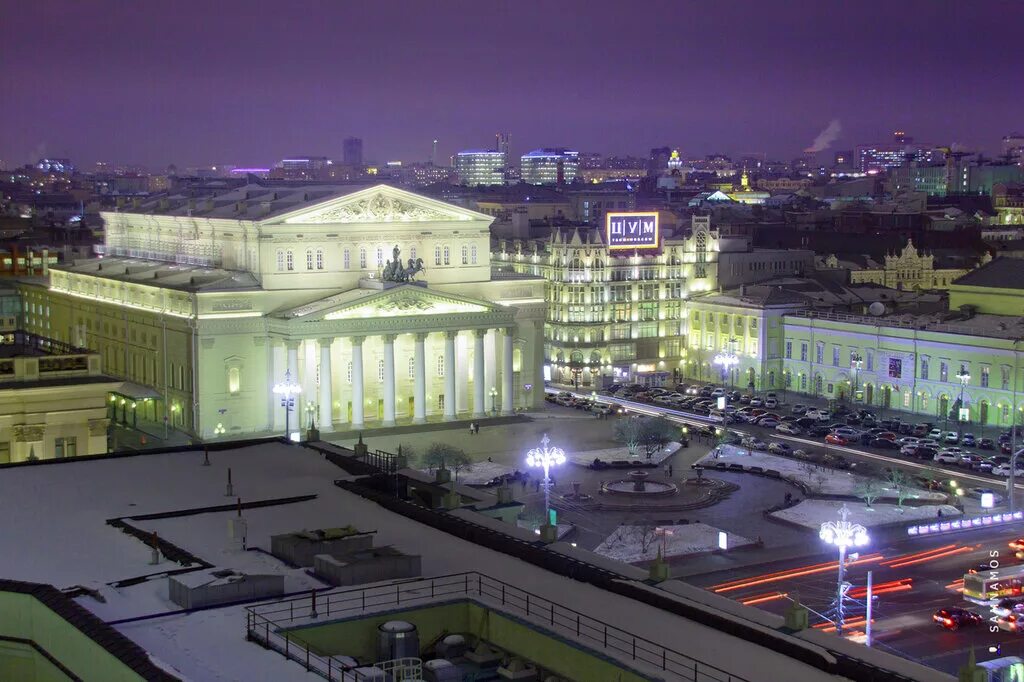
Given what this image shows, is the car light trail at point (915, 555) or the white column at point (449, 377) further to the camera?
the white column at point (449, 377)

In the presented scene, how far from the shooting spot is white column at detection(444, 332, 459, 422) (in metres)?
89.3

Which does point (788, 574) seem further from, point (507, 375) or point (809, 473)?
point (507, 375)

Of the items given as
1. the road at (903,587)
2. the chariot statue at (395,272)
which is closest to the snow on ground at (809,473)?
the road at (903,587)

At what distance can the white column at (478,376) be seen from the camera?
9075cm

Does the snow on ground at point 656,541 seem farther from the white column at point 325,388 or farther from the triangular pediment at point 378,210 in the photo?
the triangular pediment at point 378,210

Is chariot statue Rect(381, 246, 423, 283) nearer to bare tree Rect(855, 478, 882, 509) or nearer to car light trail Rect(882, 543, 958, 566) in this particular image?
bare tree Rect(855, 478, 882, 509)

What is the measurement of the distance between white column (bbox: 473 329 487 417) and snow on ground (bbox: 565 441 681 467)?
12346 mm

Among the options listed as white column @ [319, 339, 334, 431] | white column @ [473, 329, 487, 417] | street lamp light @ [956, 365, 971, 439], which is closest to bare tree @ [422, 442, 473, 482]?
white column @ [319, 339, 334, 431]

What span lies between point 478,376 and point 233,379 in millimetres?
15134

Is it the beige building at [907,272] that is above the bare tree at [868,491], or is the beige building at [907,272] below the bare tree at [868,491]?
above

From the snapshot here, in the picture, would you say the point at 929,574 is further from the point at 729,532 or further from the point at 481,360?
the point at 481,360

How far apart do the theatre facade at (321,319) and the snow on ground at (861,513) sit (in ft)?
96.0

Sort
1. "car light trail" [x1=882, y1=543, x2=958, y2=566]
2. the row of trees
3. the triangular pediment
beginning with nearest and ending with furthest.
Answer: "car light trail" [x1=882, y1=543, x2=958, y2=566]
the row of trees
the triangular pediment

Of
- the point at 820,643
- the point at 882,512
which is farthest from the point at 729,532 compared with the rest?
the point at 820,643
